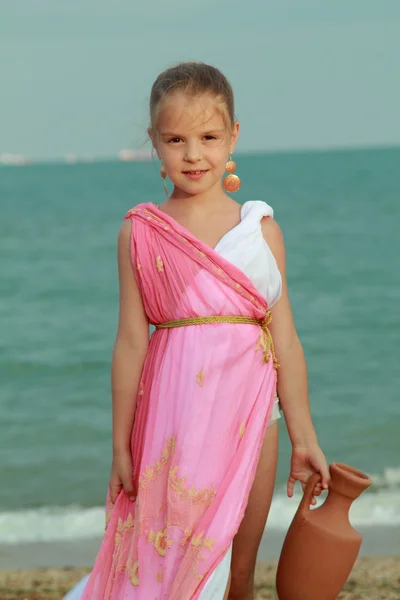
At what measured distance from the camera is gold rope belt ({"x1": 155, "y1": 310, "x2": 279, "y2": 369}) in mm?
3123

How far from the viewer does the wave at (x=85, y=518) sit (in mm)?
6332

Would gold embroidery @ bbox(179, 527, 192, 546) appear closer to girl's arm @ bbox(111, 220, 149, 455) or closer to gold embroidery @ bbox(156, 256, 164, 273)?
girl's arm @ bbox(111, 220, 149, 455)

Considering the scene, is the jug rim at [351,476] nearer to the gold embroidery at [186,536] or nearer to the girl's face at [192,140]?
the gold embroidery at [186,536]

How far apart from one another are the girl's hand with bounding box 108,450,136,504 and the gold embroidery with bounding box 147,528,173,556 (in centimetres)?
17

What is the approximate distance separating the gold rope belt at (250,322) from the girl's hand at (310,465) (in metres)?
0.27

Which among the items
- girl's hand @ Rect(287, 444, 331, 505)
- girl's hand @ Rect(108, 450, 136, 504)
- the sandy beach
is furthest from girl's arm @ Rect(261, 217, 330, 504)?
the sandy beach

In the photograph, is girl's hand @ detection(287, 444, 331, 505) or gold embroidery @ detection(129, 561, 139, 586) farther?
girl's hand @ detection(287, 444, 331, 505)

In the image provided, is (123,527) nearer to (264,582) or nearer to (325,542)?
(325,542)

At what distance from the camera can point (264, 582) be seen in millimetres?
4922

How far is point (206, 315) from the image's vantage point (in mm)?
3127

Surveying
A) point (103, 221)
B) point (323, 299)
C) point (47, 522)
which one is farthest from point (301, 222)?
point (47, 522)

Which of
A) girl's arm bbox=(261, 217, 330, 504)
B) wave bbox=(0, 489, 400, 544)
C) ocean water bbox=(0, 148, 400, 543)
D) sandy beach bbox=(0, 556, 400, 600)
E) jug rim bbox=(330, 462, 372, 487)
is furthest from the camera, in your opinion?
ocean water bbox=(0, 148, 400, 543)

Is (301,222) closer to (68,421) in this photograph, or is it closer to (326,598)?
(68,421)

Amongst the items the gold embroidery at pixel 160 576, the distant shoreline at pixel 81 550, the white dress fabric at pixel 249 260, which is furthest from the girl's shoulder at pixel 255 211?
the distant shoreline at pixel 81 550
